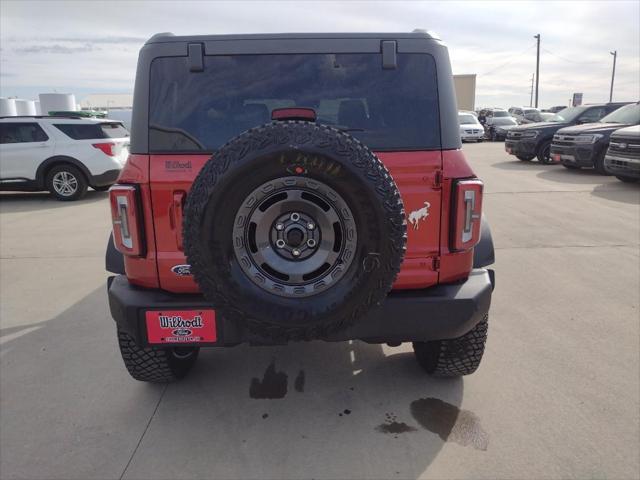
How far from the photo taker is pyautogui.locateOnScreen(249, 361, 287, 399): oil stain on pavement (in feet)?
9.61

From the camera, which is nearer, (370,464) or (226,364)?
(370,464)

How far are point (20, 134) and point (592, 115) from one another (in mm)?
15146

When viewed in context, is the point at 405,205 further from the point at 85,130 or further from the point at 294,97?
the point at 85,130

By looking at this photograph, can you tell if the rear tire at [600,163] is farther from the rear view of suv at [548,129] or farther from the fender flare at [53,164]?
the fender flare at [53,164]

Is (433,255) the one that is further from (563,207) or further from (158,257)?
(563,207)

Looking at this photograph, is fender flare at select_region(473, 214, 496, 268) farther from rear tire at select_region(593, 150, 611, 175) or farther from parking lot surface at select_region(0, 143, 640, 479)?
rear tire at select_region(593, 150, 611, 175)

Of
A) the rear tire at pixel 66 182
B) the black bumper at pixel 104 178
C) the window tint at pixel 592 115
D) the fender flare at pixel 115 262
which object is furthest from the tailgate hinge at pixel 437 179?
the window tint at pixel 592 115

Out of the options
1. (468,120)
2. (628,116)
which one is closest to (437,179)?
(628,116)

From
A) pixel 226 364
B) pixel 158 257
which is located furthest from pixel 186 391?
pixel 158 257

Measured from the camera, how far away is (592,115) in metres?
14.3

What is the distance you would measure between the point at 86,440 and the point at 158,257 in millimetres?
1085

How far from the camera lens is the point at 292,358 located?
336 centimetres

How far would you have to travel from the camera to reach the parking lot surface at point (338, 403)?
92.3 inches

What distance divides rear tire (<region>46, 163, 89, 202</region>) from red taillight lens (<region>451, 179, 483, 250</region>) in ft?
31.2
